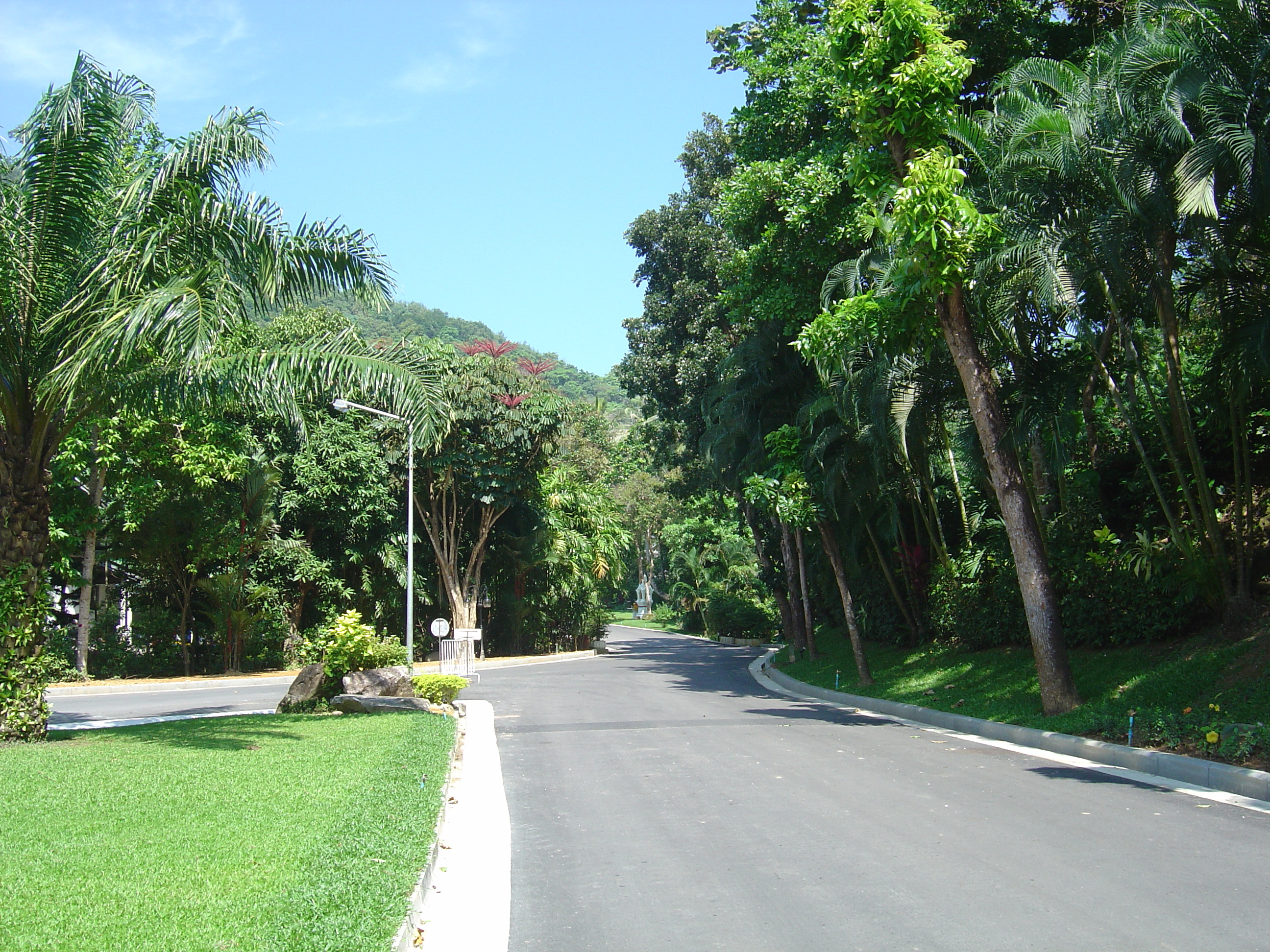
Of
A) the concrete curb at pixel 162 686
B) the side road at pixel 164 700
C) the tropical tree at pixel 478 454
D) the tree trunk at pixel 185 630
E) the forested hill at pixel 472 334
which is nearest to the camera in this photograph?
the side road at pixel 164 700

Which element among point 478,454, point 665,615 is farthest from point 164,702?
point 665,615

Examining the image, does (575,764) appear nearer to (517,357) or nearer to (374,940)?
(374,940)

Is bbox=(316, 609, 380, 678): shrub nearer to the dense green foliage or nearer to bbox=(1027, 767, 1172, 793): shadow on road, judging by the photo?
the dense green foliage

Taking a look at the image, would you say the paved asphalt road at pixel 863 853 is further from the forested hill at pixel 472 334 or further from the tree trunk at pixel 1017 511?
the forested hill at pixel 472 334

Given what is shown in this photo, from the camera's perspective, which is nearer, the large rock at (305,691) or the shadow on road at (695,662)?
the large rock at (305,691)

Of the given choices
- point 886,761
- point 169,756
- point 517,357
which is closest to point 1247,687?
point 886,761

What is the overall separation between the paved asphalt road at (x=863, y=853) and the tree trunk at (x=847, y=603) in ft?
23.5

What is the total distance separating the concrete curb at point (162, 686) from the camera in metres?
24.7

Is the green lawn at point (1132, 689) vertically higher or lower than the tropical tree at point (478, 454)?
lower

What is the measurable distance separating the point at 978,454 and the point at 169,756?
1341 centimetres

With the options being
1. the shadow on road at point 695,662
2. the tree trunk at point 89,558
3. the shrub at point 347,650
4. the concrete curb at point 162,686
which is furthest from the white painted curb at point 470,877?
the tree trunk at point 89,558

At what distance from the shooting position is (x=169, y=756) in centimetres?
1071

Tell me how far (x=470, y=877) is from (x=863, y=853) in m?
2.72

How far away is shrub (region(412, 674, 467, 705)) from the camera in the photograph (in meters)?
17.1
